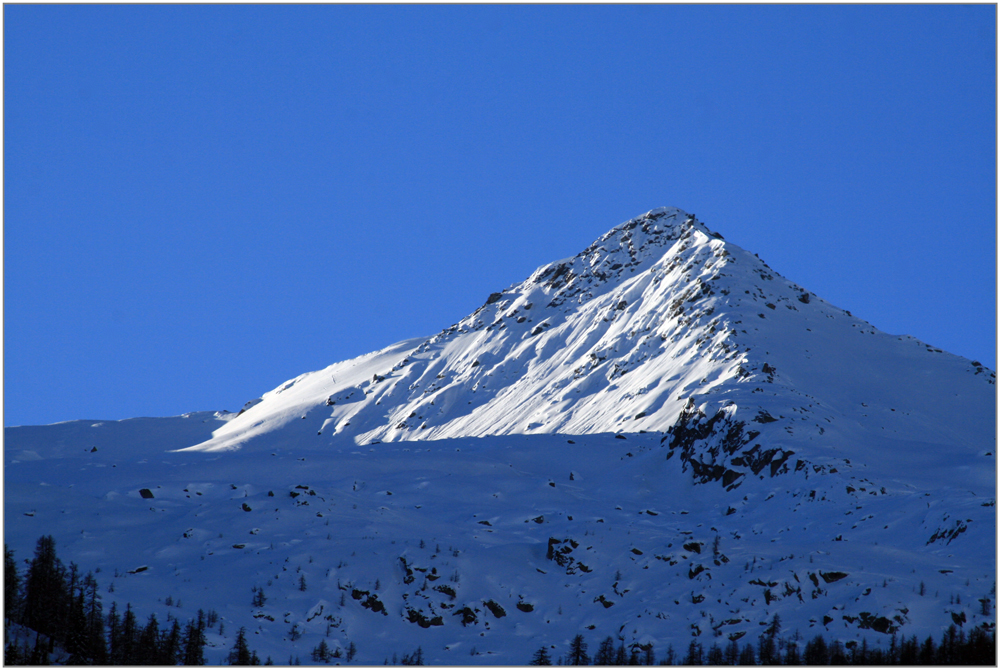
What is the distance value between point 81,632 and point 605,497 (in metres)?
26.5

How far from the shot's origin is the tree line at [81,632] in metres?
20.5

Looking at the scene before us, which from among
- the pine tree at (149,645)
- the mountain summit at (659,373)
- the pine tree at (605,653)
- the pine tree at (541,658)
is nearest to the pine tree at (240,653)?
the pine tree at (149,645)

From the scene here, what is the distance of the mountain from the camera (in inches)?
1020

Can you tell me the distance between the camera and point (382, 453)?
5212cm

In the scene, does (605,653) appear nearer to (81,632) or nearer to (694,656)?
(694,656)

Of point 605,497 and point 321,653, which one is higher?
point 605,497

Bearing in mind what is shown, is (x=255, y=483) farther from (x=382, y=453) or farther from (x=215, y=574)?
(x=215, y=574)

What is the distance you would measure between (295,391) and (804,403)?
214 feet

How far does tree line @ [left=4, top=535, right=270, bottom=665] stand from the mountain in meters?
1.41

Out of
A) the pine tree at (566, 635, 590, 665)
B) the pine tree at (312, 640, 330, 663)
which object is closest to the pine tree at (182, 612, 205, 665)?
the pine tree at (312, 640, 330, 663)

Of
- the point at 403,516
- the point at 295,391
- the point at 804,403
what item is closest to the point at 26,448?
the point at 295,391

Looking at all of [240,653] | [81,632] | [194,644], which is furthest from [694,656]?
[81,632]

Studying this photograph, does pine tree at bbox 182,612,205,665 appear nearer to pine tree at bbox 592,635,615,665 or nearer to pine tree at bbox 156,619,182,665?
pine tree at bbox 156,619,182,665

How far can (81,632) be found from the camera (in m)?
21.0
